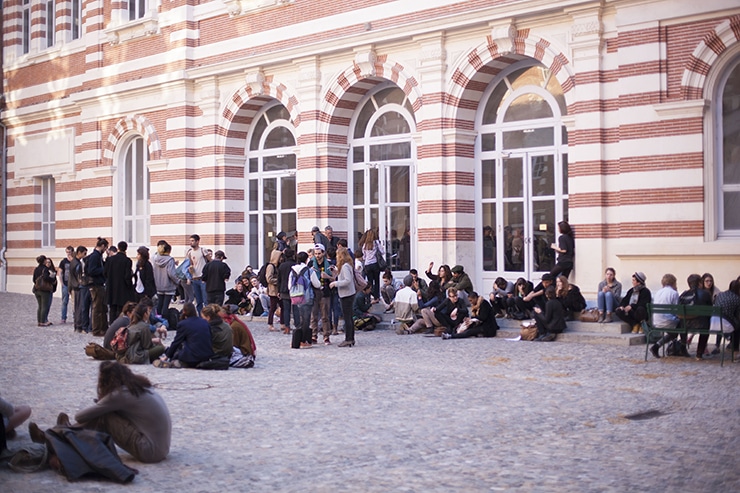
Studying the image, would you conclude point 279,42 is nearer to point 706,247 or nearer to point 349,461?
point 706,247

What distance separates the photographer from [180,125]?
2539 centimetres

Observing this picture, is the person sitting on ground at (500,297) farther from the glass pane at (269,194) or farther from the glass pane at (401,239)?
the glass pane at (269,194)

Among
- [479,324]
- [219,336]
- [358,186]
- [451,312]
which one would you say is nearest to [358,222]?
[358,186]

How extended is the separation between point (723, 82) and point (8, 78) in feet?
75.6

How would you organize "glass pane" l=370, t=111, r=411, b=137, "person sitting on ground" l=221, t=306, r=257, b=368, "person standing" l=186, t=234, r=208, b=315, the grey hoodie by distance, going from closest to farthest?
1. "person sitting on ground" l=221, t=306, r=257, b=368
2. the grey hoodie
3. "person standing" l=186, t=234, r=208, b=315
4. "glass pane" l=370, t=111, r=411, b=137

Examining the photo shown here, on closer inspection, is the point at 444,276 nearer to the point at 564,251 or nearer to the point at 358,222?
the point at 564,251

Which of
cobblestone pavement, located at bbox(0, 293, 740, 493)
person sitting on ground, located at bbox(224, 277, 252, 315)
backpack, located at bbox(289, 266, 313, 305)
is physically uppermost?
backpack, located at bbox(289, 266, 313, 305)

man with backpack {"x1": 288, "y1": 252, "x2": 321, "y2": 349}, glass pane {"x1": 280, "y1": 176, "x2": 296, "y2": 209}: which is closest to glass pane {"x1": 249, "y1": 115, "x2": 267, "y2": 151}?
glass pane {"x1": 280, "y1": 176, "x2": 296, "y2": 209}

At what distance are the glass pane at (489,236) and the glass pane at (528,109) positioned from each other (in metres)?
1.85

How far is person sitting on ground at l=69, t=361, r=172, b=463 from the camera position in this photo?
25.5ft

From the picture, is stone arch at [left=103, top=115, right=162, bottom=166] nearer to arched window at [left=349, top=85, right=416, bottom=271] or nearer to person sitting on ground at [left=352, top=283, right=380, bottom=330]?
arched window at [left=349, top=85, right=416, bottom=271]

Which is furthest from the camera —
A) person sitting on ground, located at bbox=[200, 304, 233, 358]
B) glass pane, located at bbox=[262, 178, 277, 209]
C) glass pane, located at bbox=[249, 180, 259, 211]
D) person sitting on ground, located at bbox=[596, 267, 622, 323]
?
glass pane, located at bbox=[249, 180, 259, 211]

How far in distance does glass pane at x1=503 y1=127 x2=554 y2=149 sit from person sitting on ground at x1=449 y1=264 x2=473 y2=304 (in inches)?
117

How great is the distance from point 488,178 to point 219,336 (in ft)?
28.9
